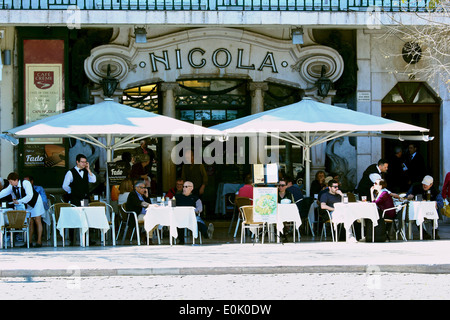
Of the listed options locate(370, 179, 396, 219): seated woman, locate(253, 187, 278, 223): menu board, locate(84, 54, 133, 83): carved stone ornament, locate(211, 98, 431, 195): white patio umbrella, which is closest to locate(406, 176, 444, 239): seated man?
locate(370, 179, 396, 219): seated woman

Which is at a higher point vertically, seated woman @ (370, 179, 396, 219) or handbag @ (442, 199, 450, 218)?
seated woman @ (370, 179, 396, 219)

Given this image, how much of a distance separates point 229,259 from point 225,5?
8317 millimetres

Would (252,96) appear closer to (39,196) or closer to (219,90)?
(219,90)

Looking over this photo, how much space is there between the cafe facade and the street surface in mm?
8503

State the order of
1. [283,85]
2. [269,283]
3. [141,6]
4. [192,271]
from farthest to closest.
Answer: [283,85] < [141,6] < [192,271] < [269,283]

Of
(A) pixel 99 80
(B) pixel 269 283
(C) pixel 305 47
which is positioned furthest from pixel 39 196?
(C) pixel 305 47

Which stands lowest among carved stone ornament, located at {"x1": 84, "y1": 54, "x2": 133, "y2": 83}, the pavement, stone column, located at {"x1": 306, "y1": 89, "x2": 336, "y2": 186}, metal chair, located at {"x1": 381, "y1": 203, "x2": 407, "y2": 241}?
the pavement

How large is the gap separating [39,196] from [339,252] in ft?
18.9

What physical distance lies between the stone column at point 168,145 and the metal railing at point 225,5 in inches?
75.9

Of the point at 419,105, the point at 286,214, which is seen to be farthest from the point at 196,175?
the point at 419,105

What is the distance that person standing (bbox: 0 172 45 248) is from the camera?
15.5m

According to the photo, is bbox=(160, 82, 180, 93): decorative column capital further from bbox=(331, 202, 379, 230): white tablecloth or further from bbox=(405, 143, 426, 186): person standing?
bbox=(331, 202, 379, 230): white tablecloth

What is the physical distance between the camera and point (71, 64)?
1967 centimetres

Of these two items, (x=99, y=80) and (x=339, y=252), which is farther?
(x=99, y=80)
